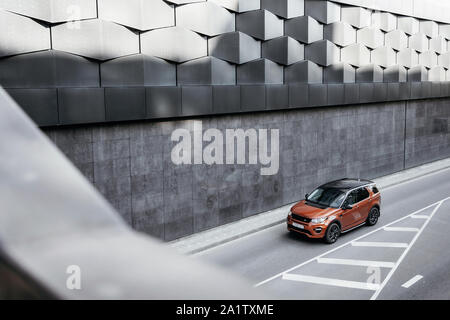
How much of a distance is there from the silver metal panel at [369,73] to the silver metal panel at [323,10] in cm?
320

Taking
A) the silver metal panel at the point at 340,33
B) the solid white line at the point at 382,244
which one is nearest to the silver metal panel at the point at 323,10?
the silver metal panel at the point at 340,33

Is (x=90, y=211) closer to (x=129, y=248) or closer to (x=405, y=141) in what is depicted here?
(x=129, y=248)

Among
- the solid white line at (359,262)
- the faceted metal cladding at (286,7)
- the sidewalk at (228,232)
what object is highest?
the faceted metal cladding at (286,7)

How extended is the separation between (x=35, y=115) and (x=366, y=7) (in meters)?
18.4

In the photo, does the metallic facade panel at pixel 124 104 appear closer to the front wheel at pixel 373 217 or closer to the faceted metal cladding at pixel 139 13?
the faceted metal cladding at pixel 139 13

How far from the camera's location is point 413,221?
16.5m

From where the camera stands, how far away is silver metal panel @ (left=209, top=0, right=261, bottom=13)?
15.4 meters

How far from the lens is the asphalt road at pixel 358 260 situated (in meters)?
10.8

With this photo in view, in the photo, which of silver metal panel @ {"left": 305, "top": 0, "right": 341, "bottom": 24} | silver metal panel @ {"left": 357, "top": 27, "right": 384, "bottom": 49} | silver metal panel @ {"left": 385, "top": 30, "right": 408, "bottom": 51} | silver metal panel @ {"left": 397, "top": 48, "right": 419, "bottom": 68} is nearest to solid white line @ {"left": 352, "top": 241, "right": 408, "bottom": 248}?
silver metal panel @ {"left": 305, "top": 0, "right": 341, "bottom": 24}

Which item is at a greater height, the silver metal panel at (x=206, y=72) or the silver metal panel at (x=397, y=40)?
the silver metal panel at (x=397, y=40)

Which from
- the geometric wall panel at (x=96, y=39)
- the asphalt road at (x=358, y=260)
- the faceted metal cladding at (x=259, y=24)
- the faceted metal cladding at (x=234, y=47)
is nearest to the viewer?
the asphalt road at (x=358, y=260)
